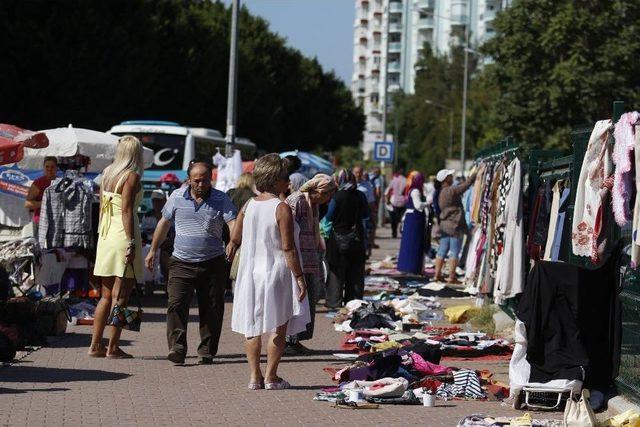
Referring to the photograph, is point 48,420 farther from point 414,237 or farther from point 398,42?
point 398,42

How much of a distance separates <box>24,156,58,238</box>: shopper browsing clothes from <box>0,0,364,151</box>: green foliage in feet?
89.0

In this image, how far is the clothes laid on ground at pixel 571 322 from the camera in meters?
9.74

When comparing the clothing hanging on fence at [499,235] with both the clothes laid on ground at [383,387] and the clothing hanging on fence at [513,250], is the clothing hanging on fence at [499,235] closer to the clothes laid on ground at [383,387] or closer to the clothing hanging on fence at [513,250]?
the clothing hanging on fence at [513,250]

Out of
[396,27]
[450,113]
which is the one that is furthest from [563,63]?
[396,27]

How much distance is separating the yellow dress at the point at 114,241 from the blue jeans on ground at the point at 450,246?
35.9 feet

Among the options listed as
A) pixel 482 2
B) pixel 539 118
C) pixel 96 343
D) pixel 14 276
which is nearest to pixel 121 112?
pixel 539 118

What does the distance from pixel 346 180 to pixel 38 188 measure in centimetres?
394

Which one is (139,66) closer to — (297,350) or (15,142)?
(15,142)

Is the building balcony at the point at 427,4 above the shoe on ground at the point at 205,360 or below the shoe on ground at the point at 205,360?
above

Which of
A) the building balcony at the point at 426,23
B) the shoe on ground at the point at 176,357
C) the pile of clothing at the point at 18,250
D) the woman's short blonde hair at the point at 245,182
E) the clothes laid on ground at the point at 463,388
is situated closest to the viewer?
the clothes laid on ground at the point at 463,388

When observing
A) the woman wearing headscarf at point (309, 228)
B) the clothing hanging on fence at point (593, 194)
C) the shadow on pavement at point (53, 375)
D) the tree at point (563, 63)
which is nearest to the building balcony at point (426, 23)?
the tree at point (563, 63)

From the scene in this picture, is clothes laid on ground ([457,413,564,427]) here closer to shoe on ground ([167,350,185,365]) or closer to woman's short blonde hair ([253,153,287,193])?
woman's short blonde hair ([253,153,287,193])

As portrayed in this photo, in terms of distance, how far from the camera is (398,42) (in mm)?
165875

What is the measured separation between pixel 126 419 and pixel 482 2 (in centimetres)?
13763
